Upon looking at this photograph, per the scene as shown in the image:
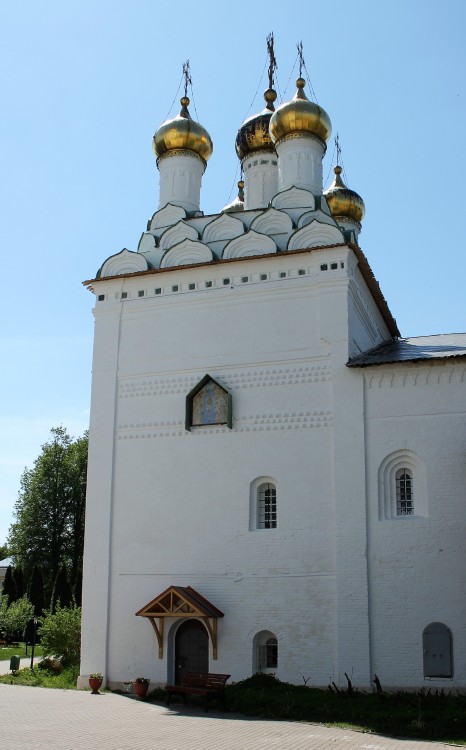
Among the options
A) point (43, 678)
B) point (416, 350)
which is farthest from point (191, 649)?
point (416, 350)

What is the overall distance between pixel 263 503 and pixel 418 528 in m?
2.26

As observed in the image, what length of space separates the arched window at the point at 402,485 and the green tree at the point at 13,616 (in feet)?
43.0

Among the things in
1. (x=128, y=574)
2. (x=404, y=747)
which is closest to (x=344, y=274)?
(x=128, y=574)

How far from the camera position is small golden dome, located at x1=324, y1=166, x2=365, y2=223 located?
17.3 metres

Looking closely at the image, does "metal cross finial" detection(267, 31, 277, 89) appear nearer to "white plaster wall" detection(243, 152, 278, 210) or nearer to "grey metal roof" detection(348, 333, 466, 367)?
"white plaster wall" detection(243, 152, 278, 210)

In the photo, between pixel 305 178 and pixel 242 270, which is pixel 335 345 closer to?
pixel 242 270

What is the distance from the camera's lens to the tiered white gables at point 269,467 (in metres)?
10.6

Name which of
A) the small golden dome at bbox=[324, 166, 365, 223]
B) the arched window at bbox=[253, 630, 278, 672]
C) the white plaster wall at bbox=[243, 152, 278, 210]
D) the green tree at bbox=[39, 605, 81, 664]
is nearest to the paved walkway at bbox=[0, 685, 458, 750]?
the arched window at bbox=[253, 630, 278, 672]

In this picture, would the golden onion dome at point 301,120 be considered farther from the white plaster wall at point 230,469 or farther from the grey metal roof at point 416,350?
the grey metal roof at point 416,350

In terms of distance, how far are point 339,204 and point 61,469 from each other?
581 inches

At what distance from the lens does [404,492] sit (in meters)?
11.1

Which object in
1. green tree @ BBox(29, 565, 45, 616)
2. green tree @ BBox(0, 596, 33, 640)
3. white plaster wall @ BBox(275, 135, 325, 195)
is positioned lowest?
green tree @ BBox(0, 596, 33, 640)

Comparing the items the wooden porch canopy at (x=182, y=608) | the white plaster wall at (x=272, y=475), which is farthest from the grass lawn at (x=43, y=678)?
the wooden porch canopy at (x=182, y=608)

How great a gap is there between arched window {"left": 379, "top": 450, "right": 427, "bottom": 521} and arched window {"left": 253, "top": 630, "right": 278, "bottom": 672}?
2256 mm
